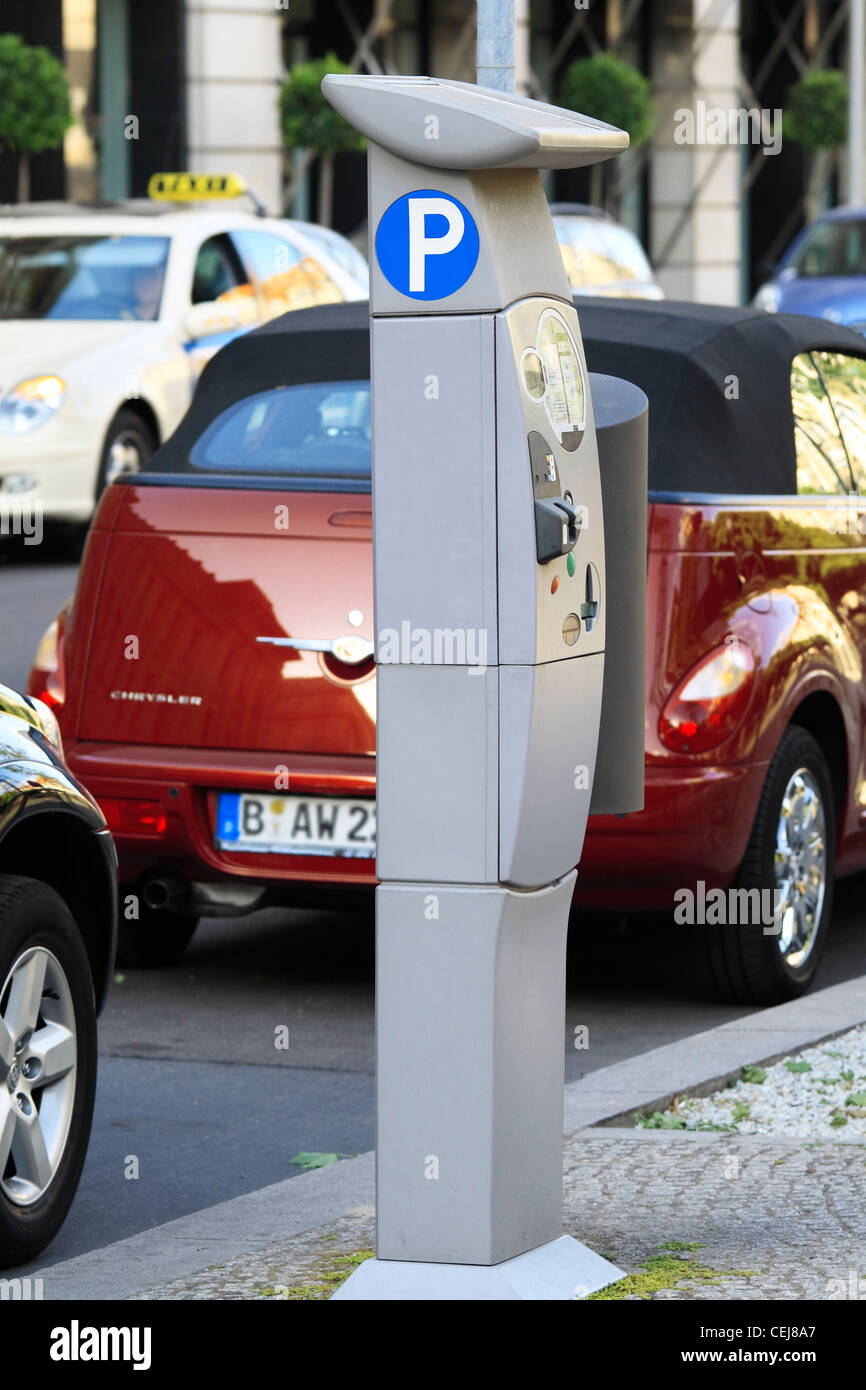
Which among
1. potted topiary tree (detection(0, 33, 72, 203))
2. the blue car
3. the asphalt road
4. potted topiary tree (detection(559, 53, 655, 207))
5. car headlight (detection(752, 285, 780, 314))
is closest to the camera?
the asphalt road

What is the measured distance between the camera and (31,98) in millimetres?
22531

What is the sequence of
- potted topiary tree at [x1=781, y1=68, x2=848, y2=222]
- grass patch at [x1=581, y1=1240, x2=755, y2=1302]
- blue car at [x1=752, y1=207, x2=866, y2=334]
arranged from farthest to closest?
potted topiary tree at [x1=781, y1=68, x2=848, y2=222] → blue car at [x1=752, y1=207, x2=866, y2=334] → grass patch at [x1=581, y1=1240, x2=755, y2=1302]

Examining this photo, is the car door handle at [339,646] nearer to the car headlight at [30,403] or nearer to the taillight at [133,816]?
the taillight at [133,816]

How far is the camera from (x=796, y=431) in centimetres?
686

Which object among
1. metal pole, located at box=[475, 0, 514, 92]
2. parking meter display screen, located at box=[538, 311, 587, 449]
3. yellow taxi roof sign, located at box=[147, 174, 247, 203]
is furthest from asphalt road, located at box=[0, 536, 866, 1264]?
yellow taxi roof sign, located at box=[147, 174, 247, 203]

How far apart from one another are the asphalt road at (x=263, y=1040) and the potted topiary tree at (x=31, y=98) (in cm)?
1614

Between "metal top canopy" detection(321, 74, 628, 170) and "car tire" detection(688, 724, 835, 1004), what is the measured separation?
3.00 m

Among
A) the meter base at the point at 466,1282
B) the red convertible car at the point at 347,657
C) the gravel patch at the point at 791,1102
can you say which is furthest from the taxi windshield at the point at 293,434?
the meter base at the point at 466,1282

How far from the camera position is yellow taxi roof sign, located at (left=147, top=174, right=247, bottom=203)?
1877 cm

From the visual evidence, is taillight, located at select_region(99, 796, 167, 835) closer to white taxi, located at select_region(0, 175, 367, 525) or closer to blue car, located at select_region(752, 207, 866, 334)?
white taxi, located at select_region(0, 175, 367, 525)

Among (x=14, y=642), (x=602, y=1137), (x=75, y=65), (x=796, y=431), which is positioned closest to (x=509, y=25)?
(x=14, y=642)

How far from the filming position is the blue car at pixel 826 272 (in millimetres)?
22578

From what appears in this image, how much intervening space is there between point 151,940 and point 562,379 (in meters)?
3.48
